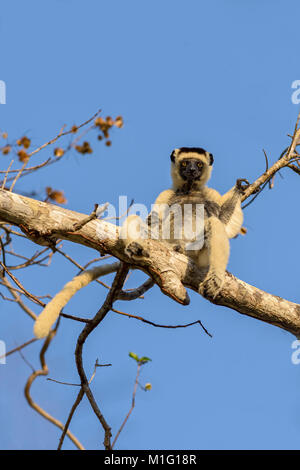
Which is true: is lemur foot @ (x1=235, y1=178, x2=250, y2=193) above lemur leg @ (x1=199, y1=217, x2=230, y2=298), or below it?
above

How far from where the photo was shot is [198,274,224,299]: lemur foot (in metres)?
5.33

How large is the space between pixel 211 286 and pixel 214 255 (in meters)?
0.34

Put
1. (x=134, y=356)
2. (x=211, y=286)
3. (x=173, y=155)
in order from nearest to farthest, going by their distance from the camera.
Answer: (x=211, y=286) < (x=134, y=356) < (x=173, y=155)

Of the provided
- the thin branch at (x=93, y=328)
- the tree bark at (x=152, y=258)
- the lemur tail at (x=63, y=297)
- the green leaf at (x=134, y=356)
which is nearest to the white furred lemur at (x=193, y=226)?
the lemur tail at (x=63, y=297)

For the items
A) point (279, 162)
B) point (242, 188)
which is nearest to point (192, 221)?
point (242, 188)

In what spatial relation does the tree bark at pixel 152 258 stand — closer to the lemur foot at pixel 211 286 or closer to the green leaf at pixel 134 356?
the lemur foot at pixel 211 286

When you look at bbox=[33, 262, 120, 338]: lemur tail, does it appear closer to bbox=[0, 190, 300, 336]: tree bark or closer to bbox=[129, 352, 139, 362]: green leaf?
bbox=[0, 190, 300, 336]: tree bark

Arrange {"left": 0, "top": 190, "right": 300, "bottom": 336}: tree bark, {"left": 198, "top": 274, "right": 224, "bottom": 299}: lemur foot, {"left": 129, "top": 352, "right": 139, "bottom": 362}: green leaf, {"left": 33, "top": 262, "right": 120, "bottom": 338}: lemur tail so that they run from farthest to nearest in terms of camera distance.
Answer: {"left": 129, "top": 352, "right": 139, "bottom": 362}: green leaf
{"left": 198, "top": 274, "right": 224, "bottom": 299}: lemur foot
{"left": 0, "top": 190, "right": 300, "bottom": 336}: tree bark
{"left": 33, "top": 262, "right": 120, "bottom": 338}: lemur tail

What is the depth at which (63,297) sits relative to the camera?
4.99m

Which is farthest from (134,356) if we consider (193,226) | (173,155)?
(173,155)

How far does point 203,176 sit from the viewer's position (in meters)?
6.96

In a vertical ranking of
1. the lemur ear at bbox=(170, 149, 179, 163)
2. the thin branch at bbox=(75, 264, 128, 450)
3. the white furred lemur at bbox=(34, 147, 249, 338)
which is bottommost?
the thin branch at bbox=(75, 264, 128, 450)

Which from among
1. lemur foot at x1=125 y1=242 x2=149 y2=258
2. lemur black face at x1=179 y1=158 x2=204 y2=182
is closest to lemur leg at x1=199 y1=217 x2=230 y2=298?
lemur foot at x1=125 y1=242 x2=149 y2=258

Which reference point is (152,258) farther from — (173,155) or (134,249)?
(173,155)
